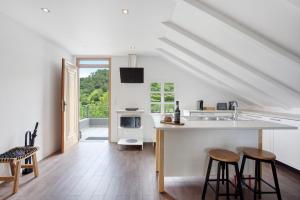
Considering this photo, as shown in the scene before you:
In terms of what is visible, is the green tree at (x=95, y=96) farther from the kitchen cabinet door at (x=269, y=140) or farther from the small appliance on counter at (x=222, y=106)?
the kitchen cabinet door at (x=269, y=140)

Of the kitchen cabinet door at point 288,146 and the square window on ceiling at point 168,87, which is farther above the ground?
the square window on ceiling at point 168,87

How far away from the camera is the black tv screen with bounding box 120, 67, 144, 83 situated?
487cm

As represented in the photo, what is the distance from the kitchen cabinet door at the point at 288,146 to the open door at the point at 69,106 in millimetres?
4452

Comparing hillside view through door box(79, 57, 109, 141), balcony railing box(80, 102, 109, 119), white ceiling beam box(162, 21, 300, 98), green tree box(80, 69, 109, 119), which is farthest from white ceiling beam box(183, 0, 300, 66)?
balcony railing box(80, 102, 109, 119)

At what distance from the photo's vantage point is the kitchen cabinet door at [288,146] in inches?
117

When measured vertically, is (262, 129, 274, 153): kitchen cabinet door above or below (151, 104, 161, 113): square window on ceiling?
below

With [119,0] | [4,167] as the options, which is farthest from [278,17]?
[4,167]

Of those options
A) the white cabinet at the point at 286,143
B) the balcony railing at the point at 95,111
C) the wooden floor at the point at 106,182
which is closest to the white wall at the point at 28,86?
the wooden floor at the point at 106,182

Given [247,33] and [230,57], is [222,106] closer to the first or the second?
[230,57]

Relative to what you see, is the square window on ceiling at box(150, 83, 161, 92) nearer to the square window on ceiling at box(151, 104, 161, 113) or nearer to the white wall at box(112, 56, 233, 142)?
the white wall at box(112, 56, 233, 142)

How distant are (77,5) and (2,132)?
212 cm

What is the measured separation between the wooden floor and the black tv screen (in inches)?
81.8

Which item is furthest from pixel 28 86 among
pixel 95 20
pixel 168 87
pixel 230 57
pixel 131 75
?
pixel 230 57

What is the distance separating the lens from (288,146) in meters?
3.16
